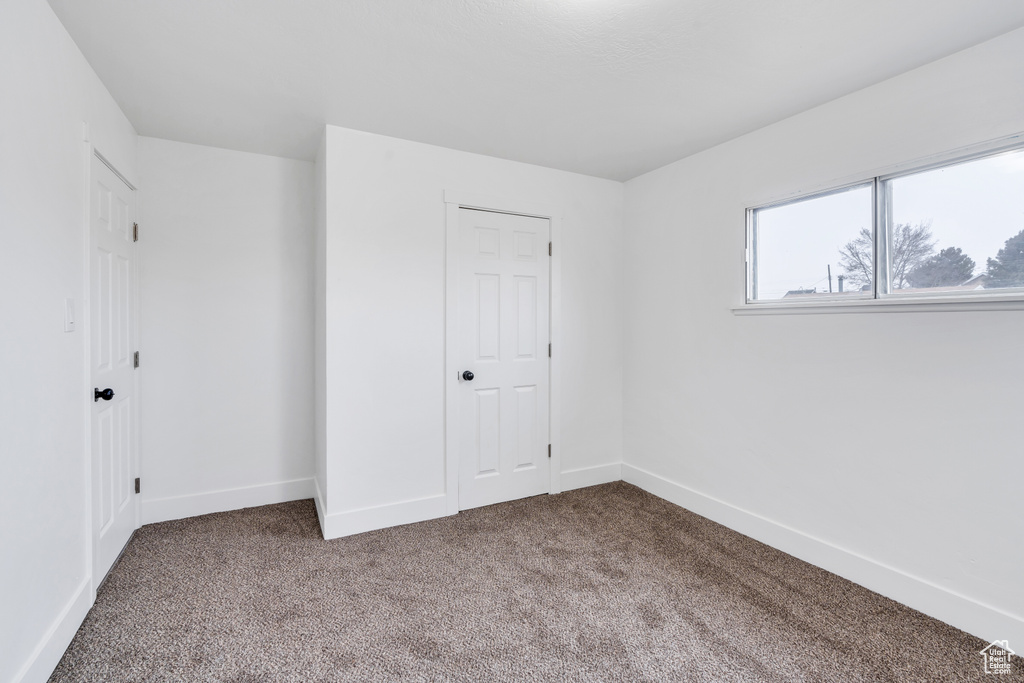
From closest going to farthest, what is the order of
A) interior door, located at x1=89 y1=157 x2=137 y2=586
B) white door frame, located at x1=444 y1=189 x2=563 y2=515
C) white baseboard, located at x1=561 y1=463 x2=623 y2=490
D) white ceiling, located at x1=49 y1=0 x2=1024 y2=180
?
white ceiling, located at x1=49 y1=0 x2=1024 y2=180, interior door, located at x1=89 y1=157 x2=137 y2=586, white door frame, located at x1=444 y1=189 x2=563 y2=515, white baseboard, located at x1=561 y1=463 x2=623 y2=490

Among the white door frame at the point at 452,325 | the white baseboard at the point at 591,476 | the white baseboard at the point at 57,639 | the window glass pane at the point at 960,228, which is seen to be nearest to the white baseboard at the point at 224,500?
the white baseboard at the point at 57,639

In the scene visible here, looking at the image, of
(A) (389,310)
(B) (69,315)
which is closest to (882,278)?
(A) (389,310)

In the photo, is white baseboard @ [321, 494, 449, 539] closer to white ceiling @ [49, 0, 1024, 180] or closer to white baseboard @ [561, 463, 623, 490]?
white baseboard @ [561, 463, 623, 490]

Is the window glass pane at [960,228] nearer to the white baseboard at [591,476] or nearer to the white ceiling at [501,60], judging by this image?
the white ceiling at [501,60]

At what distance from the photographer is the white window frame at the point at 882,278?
73.4 inches

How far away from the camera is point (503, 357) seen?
333 cm

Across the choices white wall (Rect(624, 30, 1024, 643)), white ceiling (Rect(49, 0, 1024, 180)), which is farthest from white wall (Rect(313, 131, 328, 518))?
white wall (Rect(624, 30, 1024, 643))

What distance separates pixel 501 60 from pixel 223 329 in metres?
2.48

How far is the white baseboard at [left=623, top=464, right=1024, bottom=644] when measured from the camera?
187 cm

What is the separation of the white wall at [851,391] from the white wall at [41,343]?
333 cm

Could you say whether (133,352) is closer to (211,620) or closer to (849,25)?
(211,620)

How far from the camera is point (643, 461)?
11.9ft

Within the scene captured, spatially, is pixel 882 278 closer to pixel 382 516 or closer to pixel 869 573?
pixel 869 573

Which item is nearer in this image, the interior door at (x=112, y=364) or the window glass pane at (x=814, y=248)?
the interior door at (x=112, y=364)
